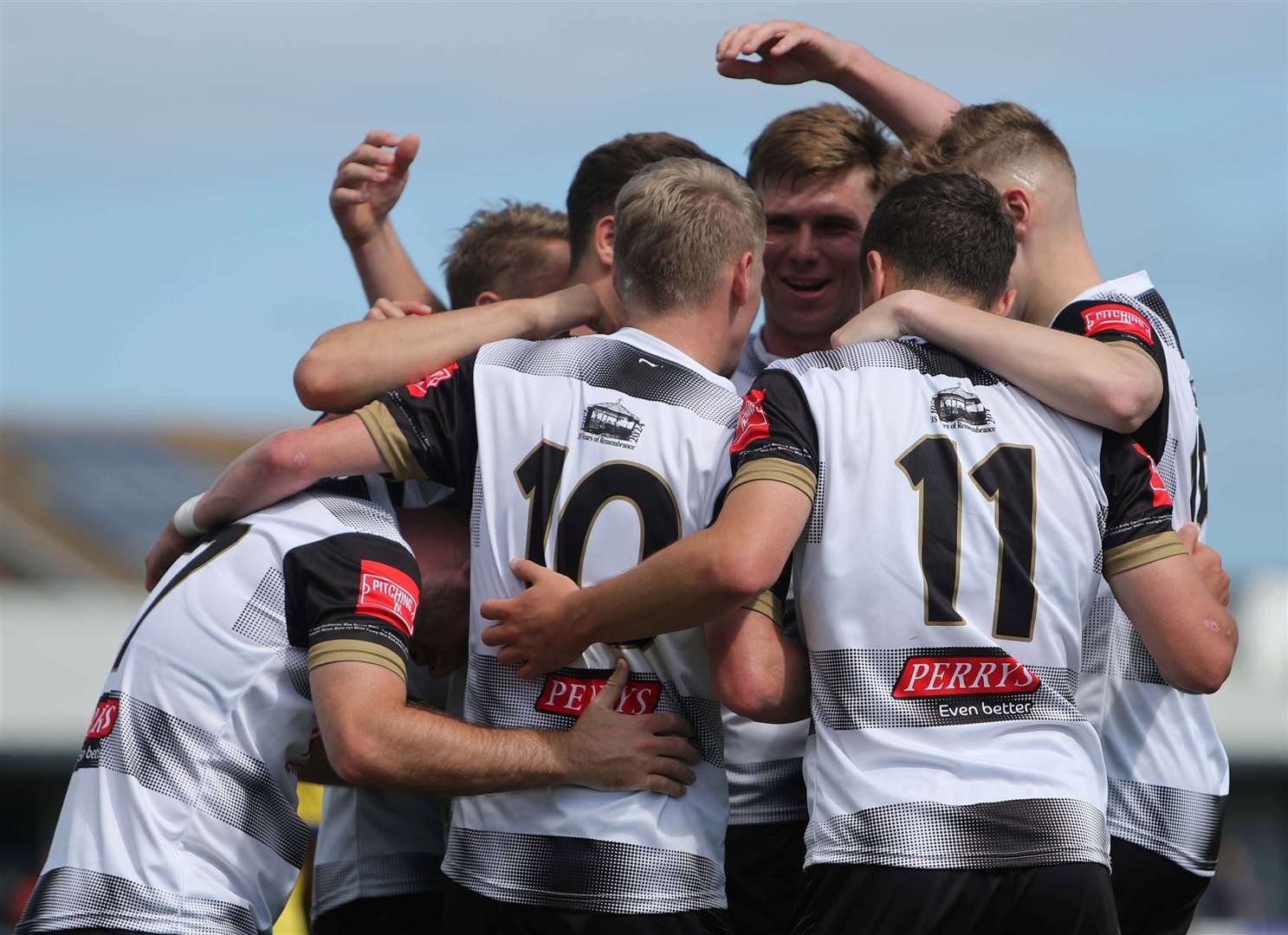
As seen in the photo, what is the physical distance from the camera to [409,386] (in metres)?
4.43

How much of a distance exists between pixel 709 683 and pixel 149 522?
83.0 ft

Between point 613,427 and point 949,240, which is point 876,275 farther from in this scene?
point 613,427

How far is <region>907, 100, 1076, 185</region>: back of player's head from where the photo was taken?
201 inches

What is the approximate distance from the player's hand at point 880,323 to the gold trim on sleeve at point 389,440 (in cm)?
126

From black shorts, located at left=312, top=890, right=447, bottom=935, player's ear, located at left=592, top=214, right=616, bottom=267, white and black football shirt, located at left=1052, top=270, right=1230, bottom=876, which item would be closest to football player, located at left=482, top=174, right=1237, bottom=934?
white and black football shirt, located at left=1052, top=270, right=1230, bottom=876

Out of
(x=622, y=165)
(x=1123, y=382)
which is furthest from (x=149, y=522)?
(x=1123, y=382)

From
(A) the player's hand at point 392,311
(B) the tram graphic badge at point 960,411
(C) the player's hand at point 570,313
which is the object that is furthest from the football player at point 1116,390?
(A) the player's hand at point 392,311

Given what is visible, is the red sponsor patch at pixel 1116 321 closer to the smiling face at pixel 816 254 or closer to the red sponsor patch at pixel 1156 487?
the red sponsor patch at pixel 1156 487

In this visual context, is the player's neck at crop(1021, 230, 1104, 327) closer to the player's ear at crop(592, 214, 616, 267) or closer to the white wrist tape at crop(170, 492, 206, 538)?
the player's ear at crop(592, 214, 616, 267)

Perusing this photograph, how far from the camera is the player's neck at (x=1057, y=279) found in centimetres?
490

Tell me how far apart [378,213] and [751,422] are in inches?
104

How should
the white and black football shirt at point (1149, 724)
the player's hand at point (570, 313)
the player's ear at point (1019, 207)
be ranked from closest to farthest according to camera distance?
the white and black football shirt at point (1149, 724), the player's hand at point (570, 313), the player's ear at point (1019, 207)

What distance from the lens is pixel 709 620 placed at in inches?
153

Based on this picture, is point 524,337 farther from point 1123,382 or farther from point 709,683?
point 1123,382
